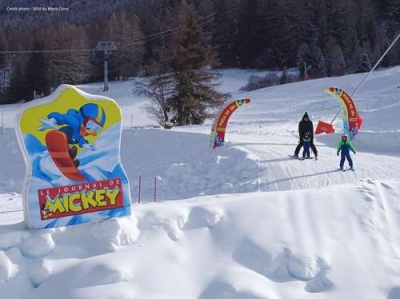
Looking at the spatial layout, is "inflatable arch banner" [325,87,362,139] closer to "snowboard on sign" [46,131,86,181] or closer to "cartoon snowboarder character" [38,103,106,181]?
"cartoon snowboarder character" [38,103,106,181]

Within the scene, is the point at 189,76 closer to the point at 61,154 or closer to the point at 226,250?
the point at 61,154

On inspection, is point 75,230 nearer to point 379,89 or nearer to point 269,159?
point 269,159

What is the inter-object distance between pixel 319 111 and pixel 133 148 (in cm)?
1838

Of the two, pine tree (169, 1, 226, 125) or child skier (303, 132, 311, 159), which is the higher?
pine tree (169, 1, 226, 125)

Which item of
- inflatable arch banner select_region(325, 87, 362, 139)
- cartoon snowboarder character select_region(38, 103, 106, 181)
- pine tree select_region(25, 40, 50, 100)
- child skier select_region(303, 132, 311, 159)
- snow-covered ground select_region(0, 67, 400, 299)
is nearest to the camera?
snow-covered ground select_region(0, 67, 400, 299)

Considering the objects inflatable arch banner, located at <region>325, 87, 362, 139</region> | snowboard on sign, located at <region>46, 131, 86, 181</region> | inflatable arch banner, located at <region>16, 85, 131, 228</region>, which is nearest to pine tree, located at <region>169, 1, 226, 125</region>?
inflatable arch banner, located at <region>325, 87, 362, 139</region>

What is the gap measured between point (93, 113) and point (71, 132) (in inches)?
18.0

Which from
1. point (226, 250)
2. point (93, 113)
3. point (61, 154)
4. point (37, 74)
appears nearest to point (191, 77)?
point (93, 113)

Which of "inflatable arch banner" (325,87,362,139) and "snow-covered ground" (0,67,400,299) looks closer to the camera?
"snow-covered ground" (0,67,400,299)

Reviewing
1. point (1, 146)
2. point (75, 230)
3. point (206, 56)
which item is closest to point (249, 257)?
point (75, 230)

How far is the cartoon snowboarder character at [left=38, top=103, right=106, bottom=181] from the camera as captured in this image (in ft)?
26.5

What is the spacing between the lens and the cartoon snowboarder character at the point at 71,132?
8078 mm

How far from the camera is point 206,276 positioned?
24.8ft

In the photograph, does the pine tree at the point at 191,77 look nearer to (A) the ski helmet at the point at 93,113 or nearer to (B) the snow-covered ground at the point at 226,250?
(B) the snow-covered ground at the point at 226,250
